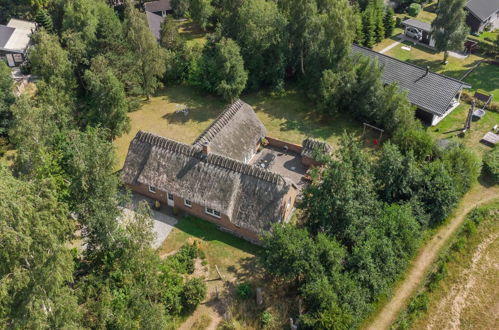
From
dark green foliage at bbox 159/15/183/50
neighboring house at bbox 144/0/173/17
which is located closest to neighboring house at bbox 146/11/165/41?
dark green foliage at bbox 159/15/183/50

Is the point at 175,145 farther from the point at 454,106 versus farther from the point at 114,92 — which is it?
the point at 454,106

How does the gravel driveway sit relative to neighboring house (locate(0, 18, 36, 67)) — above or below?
below

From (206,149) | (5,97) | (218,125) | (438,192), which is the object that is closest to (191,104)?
(218,125)

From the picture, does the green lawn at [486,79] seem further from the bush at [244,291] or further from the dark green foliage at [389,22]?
the bush at [244,291]

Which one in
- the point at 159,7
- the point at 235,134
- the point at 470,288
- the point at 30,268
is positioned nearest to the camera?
the point at 30,268

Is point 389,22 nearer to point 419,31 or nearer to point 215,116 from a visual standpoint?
point 419,31

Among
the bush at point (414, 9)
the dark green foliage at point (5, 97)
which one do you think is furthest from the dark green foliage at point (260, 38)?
the bush at point (414, 9)

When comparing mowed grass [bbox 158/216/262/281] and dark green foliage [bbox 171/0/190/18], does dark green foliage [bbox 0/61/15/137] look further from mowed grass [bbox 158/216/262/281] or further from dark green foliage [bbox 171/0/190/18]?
dark green foliage [bbox 171/0/190/18]
